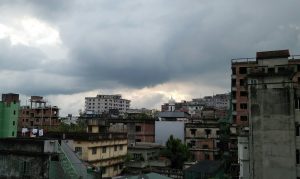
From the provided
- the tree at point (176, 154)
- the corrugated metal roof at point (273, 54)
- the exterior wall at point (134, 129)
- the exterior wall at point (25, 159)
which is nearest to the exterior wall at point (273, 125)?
the exterior wall at point (25, 159)

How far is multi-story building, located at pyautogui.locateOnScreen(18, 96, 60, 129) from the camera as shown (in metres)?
98.9

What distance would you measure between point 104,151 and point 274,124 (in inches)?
1041

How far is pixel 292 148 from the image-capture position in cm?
3177

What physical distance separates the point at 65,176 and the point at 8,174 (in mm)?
5041

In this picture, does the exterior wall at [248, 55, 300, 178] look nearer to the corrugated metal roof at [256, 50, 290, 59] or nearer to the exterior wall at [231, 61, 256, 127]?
the corrugated metal roof at [256, 50, 290, 59]

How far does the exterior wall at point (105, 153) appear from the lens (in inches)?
1833

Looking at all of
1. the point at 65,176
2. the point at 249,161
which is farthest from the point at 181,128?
the point at 65,176

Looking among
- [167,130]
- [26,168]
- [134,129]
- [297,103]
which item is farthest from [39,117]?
[297,103]

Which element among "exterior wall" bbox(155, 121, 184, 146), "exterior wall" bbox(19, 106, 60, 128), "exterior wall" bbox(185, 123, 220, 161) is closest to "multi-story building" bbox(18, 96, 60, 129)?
"exterior wall" bbox(19, 106, 60, 128)

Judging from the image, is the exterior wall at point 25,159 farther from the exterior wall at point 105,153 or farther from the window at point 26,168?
the exterior wall at point 105,153

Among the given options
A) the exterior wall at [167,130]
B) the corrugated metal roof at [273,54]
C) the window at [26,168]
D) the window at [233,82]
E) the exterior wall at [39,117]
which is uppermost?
the corrugated metal roof at [273,54]

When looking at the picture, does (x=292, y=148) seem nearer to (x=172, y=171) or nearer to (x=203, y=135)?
(x=172, y=171)

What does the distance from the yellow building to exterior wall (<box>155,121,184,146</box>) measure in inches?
834

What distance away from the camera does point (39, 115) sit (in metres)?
101
